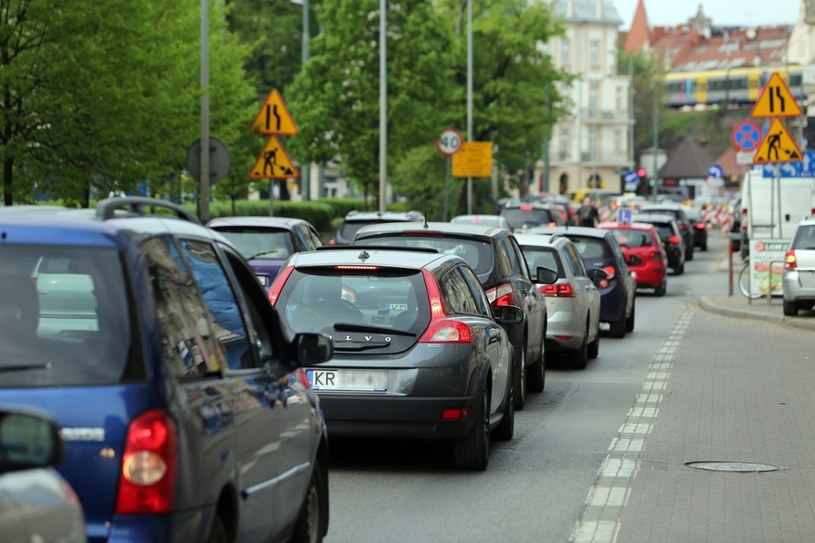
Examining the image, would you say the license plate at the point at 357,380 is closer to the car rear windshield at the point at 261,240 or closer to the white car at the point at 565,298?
the white car at the point at 565,298

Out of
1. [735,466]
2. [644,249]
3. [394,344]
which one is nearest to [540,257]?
[735,466]

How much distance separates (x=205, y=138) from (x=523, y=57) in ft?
152

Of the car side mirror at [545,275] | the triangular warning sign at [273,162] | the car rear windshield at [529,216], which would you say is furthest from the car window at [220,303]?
the car rear windshield at [529,216]

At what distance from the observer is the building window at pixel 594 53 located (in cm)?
16288

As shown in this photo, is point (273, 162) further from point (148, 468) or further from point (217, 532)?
point (148, 468)

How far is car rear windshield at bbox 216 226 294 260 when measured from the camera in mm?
22406

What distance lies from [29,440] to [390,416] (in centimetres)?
726

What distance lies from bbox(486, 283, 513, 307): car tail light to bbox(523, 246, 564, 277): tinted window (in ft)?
15.3

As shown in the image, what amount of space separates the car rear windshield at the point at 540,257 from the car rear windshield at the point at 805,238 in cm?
942

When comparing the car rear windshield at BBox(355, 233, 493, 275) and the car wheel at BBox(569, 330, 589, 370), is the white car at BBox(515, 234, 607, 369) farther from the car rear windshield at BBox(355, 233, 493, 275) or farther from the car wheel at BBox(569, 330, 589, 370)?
the car rear windshield at BBox(355, 233, 493, 275)

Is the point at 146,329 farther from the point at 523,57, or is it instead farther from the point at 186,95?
the point at 523,57

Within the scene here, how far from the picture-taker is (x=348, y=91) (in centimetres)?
5294

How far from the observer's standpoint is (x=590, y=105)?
16662 cm

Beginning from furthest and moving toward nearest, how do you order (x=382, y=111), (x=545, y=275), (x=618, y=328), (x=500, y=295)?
(x=382, y=111) < (x=618, y=328) < (x=545, y=275) < (x=500, y=295)
